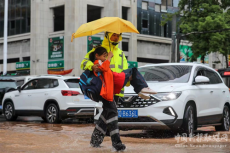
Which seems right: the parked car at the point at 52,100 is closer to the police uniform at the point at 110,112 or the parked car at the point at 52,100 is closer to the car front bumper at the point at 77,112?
the car front bumper at the point at 77,112

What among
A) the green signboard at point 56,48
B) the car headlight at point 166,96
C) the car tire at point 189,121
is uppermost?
the green signboard at point 56,48

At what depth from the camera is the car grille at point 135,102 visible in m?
9.05

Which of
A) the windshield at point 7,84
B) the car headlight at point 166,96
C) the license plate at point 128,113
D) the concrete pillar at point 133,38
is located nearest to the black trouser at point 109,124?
the license plate at point 128,113

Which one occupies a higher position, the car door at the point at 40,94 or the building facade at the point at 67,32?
the building facade at the point at 67,32

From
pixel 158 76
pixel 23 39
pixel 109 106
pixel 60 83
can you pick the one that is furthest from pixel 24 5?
pixel 109 106

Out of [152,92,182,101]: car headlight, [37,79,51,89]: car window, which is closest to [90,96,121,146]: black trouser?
[152,92,182,101]: car headlight

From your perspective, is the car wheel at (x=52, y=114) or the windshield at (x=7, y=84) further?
the windshield at (x=7, y=84)

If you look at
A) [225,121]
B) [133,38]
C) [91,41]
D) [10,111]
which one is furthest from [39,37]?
[225,121]

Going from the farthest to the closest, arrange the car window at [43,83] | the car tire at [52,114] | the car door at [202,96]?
1. the car window at [43,83]
2. the car tire at [52,114]
3. the car door at [202,96]

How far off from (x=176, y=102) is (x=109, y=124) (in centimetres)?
262

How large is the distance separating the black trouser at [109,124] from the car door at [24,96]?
8.65m

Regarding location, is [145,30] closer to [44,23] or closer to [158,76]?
[44,23]

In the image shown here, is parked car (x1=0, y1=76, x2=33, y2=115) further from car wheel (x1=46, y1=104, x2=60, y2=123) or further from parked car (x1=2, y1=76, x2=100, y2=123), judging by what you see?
car wheel (x1=46, y1=104, x2=60, y2=123)

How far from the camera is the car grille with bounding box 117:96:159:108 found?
905 cm
